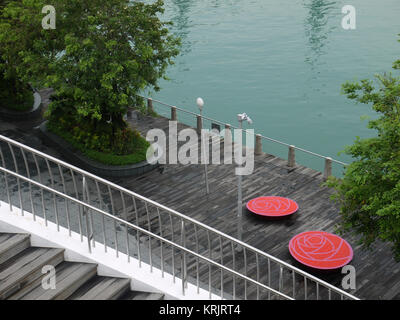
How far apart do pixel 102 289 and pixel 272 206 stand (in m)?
12.1

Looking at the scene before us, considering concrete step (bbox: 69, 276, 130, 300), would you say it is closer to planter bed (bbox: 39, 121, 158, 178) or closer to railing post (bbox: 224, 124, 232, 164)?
planter bed (bbox: 39, 121, 158, 178)

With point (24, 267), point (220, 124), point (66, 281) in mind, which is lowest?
point (220, 124)

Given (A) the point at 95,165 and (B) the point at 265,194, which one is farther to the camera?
(A) the point at 95,165

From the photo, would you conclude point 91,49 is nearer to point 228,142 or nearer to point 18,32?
point 18,32

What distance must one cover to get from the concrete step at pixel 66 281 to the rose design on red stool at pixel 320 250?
364 inches

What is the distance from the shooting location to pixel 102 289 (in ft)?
25.4

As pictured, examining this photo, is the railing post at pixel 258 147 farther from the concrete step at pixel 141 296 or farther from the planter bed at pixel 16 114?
the concrete step at pixel 141 296

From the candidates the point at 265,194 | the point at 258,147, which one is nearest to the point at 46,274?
the point at 265,194

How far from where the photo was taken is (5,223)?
8188 millimetres

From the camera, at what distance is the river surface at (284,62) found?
43562mm

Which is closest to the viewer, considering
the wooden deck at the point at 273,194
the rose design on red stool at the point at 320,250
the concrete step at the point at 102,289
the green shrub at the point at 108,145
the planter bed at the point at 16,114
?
the concrete step at the point at 102,289

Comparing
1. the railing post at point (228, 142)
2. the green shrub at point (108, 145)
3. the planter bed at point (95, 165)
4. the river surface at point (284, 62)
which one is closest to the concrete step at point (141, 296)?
the planter bed at point (95, 165)

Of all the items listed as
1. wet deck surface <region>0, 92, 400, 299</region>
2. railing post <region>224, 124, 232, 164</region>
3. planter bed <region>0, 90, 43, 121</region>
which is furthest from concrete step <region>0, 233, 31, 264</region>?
planter bed <region>0, 90, 43, 121</region>

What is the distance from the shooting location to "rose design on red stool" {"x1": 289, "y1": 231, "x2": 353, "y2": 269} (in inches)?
623
